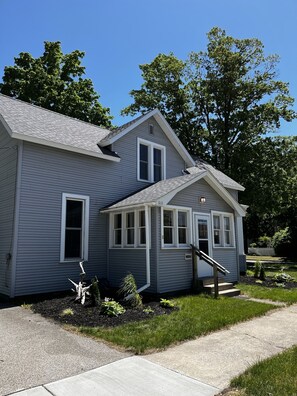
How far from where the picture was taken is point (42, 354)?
500cm

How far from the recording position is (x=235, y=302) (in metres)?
9.25

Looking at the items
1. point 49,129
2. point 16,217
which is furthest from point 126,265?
point 49,129

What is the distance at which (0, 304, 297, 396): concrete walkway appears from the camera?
152 inches

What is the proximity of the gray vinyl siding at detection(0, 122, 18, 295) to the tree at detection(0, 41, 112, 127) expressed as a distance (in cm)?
1571

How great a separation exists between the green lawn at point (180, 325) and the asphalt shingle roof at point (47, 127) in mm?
6371

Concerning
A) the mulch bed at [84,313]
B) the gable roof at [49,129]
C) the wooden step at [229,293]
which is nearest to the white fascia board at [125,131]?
the gable roof at [49,129]

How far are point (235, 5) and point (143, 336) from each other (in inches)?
502

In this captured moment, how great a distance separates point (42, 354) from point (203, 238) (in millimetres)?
8034

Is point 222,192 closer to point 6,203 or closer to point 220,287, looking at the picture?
point 220,287

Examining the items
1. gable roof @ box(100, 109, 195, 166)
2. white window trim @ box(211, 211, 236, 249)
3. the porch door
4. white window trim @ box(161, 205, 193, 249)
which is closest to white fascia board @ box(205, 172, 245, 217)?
white window trim @ box(211, 211, 236, 249)

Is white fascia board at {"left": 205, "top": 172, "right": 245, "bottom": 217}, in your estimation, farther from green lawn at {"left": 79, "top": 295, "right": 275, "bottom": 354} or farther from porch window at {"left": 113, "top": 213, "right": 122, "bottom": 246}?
green lawn at {"left": 79, "top": 295, "right": 275, "bottom": 354}

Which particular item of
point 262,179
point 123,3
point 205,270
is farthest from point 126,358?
point 262,179

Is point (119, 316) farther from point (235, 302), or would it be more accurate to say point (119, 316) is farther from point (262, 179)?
point (262, 179)

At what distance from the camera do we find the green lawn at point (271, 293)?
9.87 meters
